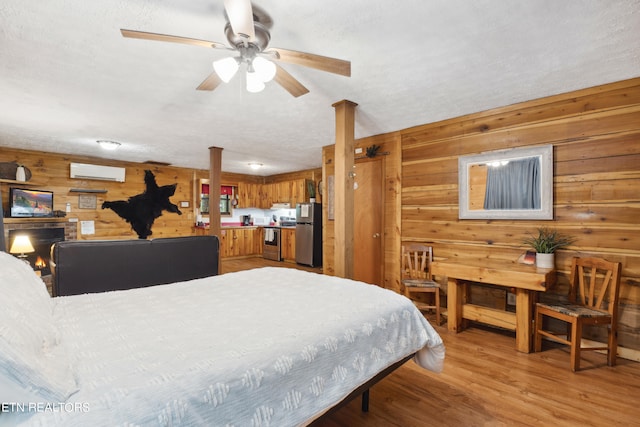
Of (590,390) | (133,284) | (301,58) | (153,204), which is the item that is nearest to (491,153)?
(590,390)

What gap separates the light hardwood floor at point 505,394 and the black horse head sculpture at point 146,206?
6.57 meters

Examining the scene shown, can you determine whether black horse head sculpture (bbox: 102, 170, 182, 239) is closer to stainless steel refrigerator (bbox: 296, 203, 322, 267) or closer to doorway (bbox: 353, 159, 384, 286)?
stainless steel refrigerator (bbox: 296, 203, 322, 267)

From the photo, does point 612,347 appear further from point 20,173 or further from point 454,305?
point 20,173

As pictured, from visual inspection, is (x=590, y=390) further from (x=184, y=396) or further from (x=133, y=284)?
(x=133, y=284)

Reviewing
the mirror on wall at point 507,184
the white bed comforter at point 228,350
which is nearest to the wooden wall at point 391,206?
the mirror on wall at point 507,184

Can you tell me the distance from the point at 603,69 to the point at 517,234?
5.12 ft

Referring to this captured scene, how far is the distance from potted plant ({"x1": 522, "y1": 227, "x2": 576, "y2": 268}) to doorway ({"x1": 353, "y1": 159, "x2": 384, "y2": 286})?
180 centimetres

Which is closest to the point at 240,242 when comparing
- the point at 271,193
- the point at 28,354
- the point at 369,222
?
the point at 271,193

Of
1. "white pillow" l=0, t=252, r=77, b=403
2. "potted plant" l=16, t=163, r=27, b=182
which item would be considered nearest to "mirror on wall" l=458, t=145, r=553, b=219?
"white pillow" l=0, t=252, r=77, b=403

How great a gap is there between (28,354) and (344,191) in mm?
2494

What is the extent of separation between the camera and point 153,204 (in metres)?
6.96

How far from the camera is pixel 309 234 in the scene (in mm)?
6781

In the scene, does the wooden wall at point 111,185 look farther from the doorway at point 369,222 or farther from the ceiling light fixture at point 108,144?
the doorway at point 369,222

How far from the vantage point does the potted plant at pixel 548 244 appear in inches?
108
